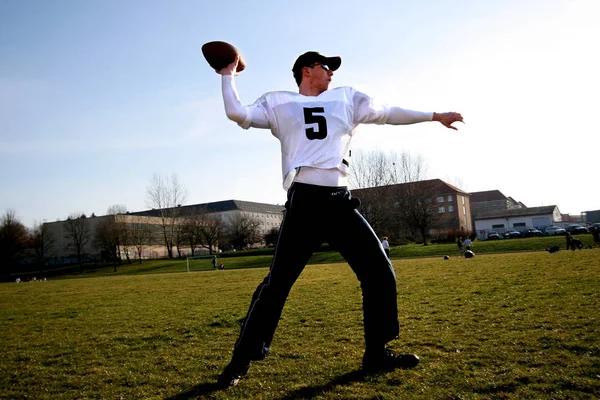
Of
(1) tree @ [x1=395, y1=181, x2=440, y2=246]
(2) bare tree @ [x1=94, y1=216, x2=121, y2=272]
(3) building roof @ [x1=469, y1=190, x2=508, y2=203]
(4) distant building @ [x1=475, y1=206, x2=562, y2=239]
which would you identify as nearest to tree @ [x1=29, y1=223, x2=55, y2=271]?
(2) bare tree @ [x1=94, y1=216, x2=121, y2=272]

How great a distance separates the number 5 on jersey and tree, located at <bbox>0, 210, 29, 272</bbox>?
92.7m

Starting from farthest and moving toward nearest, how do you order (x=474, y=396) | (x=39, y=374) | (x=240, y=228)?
(x=240, y=228)
(x=39, y=374)
(x=474, y=396)

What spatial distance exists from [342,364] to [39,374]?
3.50 metres

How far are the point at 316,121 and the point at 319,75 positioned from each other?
73cm

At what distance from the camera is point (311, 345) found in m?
5.36

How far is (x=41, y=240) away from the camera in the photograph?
8812 centimetres

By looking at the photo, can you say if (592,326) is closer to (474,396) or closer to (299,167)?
(474,396)

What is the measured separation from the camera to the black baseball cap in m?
4.43

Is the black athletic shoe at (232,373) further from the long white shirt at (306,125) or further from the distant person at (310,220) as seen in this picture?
the long white shirt at (306,125)

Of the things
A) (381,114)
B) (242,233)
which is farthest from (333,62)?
(242,233)

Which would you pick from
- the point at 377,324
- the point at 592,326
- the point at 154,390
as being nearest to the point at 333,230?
the point at 377,324

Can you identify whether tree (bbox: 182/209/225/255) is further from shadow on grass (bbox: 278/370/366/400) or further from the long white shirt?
shadow on grass (bbox: 278/370/366/400)

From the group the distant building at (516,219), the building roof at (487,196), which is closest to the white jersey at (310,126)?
the distant building at (516,219)

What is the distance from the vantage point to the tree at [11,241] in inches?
3126
